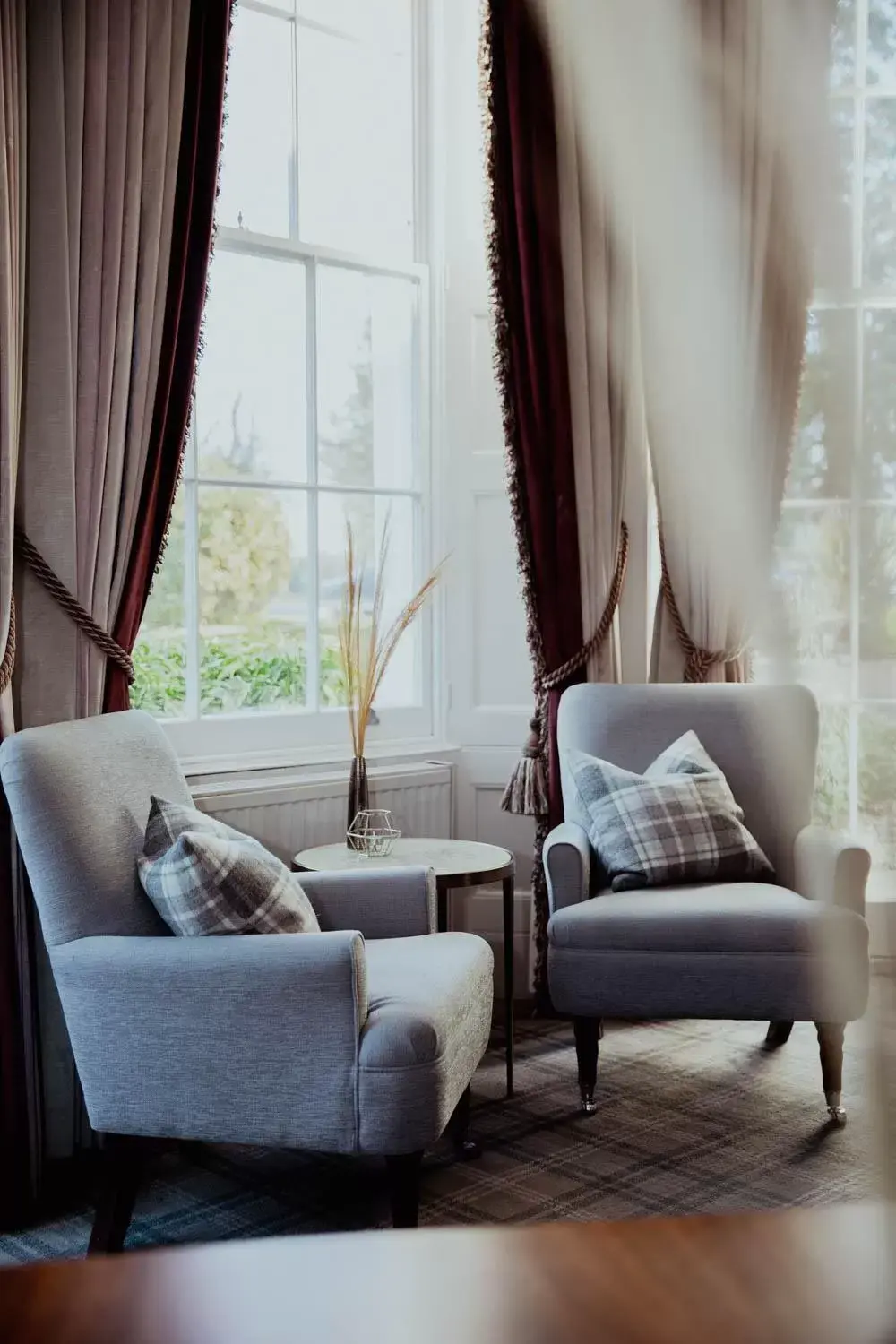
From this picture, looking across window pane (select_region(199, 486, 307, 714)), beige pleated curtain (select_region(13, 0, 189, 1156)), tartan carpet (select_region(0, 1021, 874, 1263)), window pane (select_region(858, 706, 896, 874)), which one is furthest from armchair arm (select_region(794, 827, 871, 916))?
window pane (select_region(199, 486, 307, 714))

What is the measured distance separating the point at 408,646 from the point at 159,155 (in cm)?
151

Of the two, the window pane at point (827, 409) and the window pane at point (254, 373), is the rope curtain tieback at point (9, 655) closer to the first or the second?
the window pane at point (254, 373)

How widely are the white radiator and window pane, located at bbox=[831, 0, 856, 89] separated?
9.74 feet

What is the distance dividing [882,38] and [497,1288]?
0.22 metres

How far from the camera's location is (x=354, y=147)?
361cm

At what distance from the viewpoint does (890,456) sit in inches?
6.6

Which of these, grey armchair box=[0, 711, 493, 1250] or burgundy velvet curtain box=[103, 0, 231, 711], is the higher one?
burgundy velvet curtain box=[103, 0, 231, 711]

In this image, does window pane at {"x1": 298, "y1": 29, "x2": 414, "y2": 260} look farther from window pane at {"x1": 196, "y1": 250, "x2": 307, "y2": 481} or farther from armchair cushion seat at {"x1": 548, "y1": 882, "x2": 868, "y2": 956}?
armchair cushion seat at {"x1": 548, "y1": 882, "x2": 868, "y2": 956}

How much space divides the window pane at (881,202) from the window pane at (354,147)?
3505 mm

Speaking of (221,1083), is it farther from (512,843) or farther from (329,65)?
(329,65)

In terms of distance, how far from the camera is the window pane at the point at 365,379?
3.57m

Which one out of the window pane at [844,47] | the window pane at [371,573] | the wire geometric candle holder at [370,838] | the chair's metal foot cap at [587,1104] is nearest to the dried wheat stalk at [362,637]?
the window pane at [371,573]

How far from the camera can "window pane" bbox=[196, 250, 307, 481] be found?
10.9ft

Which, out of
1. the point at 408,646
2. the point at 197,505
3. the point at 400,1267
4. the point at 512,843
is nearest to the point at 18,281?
the point at 197,505
